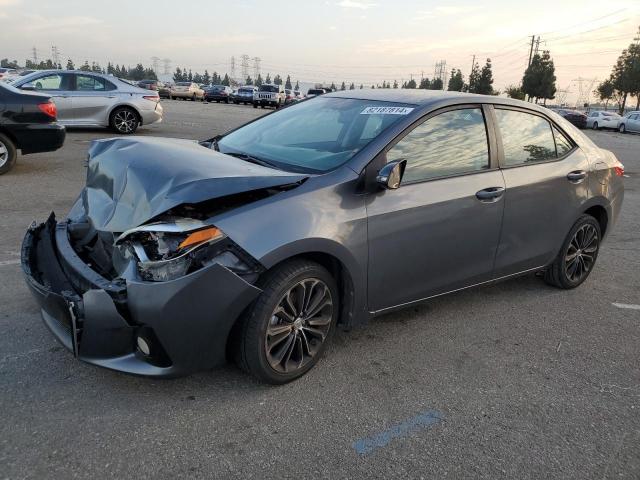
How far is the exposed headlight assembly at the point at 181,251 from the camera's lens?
2658 millimetres

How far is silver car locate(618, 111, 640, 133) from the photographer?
35284 mm

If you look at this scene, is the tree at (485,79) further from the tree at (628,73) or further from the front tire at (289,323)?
the front tire at (289,323)

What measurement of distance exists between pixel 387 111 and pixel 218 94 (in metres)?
45.2

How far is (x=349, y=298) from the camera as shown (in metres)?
3.22

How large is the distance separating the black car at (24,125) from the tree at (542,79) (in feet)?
195

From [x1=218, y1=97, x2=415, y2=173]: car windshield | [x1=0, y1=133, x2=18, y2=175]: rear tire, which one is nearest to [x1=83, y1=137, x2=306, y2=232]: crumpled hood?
[x1=218, y1=97, x2=415, y2=173]: car windshield

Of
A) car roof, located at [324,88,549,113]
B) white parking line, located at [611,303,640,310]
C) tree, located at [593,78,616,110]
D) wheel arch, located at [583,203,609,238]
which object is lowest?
white parking line, located at [611,303,640,310]

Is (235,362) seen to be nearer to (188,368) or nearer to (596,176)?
(188,368)

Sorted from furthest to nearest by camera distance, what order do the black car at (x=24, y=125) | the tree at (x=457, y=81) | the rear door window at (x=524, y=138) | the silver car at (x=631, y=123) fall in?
the tree at (x=457, y=81)
the silver car at (x=631, y=123)
the black car at (x=24, y=125)
the rear door window at (x=524, y=138)

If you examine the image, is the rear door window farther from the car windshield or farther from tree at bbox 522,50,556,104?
tree at bbox 522,50,556,104

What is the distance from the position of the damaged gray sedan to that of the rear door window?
1 cm

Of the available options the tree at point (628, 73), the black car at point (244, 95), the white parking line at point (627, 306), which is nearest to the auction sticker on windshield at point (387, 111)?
the white parking line at point (627, 306)

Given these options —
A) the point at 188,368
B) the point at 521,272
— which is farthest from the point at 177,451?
the point at 521,272

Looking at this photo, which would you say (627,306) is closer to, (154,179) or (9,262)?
(154,179)
